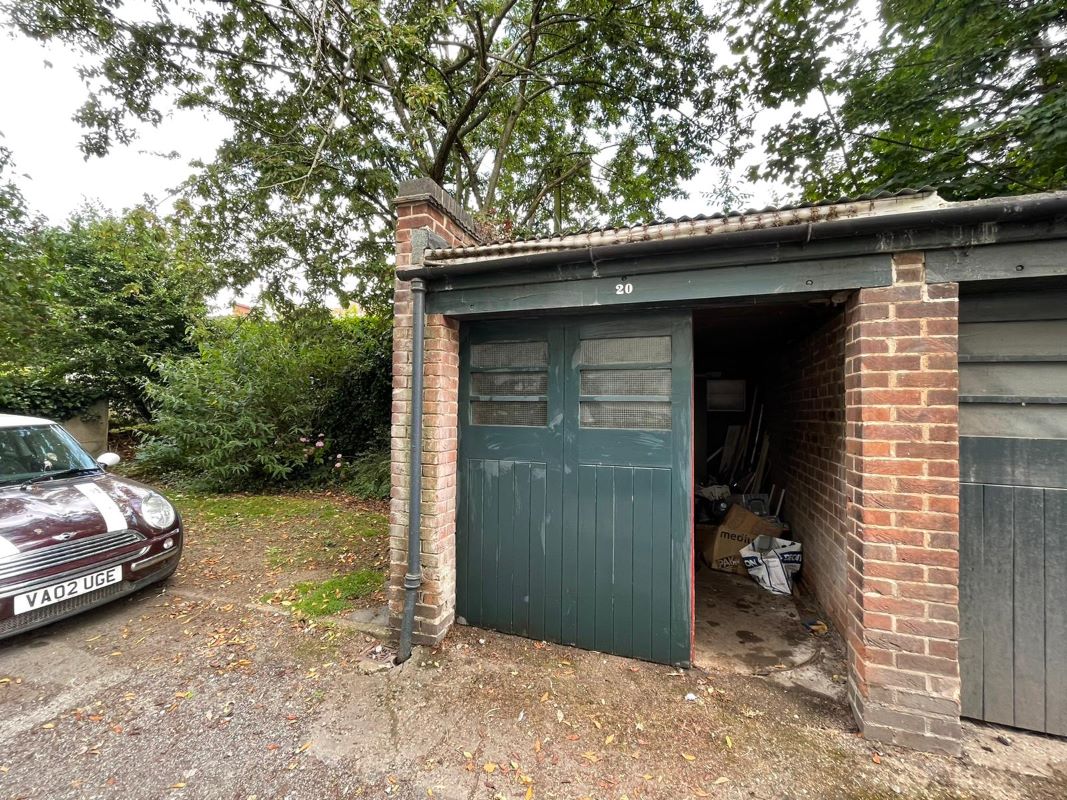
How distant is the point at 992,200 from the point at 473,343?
299 cm

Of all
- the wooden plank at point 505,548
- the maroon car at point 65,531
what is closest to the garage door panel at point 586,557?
the wooden plank at point 505,548

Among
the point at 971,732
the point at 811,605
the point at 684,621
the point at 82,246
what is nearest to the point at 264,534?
the point at 684,621

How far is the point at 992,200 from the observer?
194cm

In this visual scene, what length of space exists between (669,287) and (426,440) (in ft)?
6.35

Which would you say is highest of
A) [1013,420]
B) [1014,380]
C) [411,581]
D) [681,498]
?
[1014,380]

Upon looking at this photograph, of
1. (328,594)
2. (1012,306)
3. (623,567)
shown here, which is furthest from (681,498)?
(328,594)

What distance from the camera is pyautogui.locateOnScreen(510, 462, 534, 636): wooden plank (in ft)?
10.1

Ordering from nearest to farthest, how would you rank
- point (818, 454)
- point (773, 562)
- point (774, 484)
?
point (818, 454)
point (773, 562)
point (774, 484)

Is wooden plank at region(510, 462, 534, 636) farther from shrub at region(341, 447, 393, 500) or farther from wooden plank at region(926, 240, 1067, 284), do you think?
shrub at region(341, 447, 393, 500)

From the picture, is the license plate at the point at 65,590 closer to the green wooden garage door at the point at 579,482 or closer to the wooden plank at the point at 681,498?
the green wooden garage door at the point at 579,482

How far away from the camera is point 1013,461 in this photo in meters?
2.22

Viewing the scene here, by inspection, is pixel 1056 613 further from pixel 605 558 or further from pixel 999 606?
pixel 605 558

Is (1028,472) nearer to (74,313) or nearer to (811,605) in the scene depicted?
(811,605)

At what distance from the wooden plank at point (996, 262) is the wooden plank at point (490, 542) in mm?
2834
